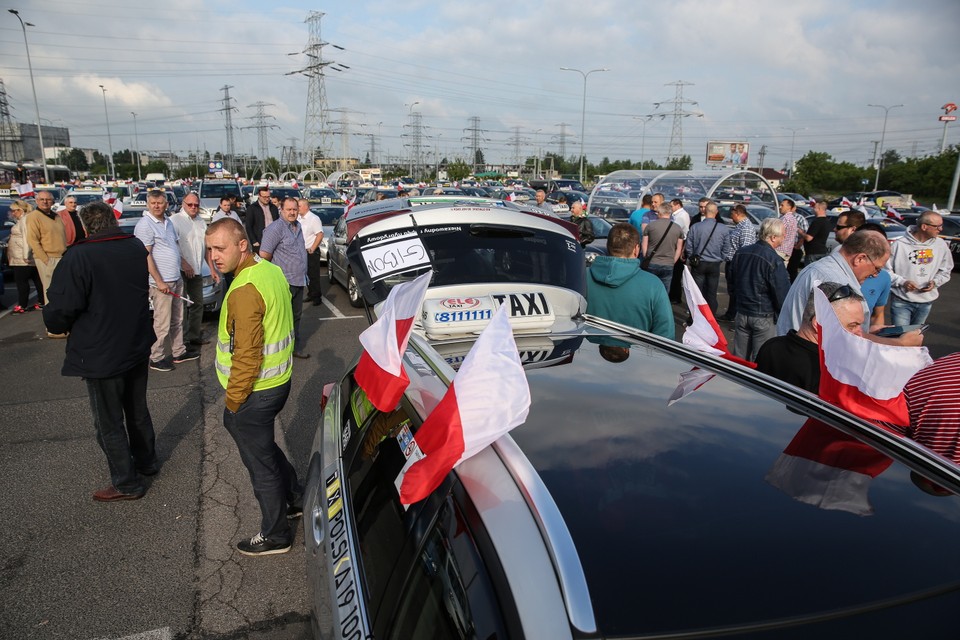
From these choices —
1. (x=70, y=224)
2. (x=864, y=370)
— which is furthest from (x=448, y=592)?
(x=70, y=224)

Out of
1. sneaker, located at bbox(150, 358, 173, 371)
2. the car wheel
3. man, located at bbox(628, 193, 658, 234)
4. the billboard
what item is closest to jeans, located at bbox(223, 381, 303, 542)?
sneaker, located at bbox(150, 358, 173, 371)

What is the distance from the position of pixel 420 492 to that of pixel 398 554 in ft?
0.89

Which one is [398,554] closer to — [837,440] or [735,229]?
[837,440]

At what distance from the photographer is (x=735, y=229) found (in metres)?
8.89

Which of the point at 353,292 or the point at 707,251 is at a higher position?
the point at 707,251

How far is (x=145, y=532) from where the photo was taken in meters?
3.84

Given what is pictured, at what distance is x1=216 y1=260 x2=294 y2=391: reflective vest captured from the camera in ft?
10.8

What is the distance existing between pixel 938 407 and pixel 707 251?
263 inches

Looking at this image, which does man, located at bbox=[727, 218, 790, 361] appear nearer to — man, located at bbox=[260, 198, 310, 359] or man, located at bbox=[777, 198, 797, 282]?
man, located at bbox=[777, 198, 797, 282]

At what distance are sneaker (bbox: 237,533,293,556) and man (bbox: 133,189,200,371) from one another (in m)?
3.73

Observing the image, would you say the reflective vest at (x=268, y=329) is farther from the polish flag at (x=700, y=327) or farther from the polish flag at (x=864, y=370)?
the polish flag at (x=864, y=370)

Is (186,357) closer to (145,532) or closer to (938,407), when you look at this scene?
(145,532)

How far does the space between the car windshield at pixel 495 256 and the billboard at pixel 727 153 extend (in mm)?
53555

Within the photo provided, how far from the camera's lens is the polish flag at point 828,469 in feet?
5.02
